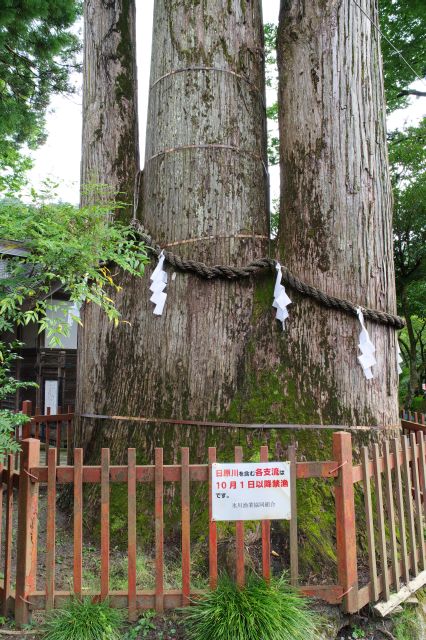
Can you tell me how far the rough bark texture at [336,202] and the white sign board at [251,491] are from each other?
0.95 meters

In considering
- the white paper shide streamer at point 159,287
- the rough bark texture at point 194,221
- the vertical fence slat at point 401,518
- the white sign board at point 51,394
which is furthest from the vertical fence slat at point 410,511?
the white sign board at point 51,394

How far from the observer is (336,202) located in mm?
3812

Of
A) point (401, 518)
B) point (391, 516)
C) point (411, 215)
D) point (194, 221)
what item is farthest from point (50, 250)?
point (411, 215)

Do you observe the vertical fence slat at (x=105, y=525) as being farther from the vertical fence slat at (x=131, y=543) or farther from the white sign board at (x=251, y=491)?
the white sign board at (x=251, y=491)

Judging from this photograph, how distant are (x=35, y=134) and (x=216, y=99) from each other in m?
7.38

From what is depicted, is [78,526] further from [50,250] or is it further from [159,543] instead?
[50,250]

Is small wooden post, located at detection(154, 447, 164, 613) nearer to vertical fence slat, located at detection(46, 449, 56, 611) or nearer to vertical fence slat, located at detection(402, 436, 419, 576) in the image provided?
vertical fence slat, located at detection(46, 449, 56, 611)

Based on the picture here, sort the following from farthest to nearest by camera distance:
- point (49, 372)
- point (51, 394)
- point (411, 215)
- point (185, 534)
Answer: point (411, 215) < point (49, 372) < point (51, 394) < point (185, 534)

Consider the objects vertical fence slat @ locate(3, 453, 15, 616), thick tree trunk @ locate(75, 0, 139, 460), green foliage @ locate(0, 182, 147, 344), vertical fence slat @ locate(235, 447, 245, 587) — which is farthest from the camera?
thick tree trunk @ locate(75, 0, 139, 460)

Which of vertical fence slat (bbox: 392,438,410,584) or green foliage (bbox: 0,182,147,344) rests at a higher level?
green foliage (bbox: 0,182,147,344)

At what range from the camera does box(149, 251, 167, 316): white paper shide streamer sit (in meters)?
3.91

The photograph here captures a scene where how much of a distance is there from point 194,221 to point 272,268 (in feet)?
2.42

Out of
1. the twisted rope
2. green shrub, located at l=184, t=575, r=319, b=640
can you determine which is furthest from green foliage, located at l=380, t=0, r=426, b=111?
green shrub, located at l=184, t=575, r=319, b=640

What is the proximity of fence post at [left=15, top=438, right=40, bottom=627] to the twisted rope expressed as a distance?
1.68 meters
